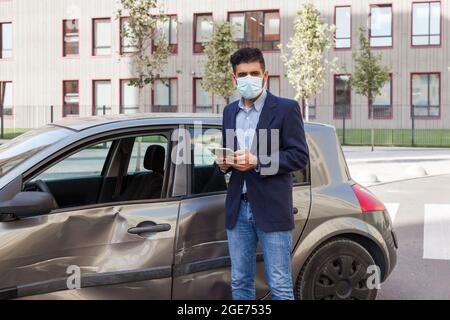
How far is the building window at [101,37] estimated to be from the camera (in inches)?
1563

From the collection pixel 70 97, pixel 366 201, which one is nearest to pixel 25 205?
pixel 366 201

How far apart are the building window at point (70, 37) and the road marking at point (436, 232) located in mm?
33742

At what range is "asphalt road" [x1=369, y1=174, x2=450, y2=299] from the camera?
5566 mm

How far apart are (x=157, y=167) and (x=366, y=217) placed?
1.53 meters

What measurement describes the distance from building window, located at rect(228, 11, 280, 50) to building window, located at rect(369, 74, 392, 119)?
22.5 feet

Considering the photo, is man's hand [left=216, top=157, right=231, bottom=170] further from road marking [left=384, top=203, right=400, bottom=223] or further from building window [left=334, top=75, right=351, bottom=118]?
building window [left=334, top=75, right=351, bottom=118]

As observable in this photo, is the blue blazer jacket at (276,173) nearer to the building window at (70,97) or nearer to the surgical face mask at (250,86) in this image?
the surgical face mask at (250,86)

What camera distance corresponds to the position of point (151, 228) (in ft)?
12.4

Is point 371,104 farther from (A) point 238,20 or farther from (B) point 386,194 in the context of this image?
(B) point 386,194

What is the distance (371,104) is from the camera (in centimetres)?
3578

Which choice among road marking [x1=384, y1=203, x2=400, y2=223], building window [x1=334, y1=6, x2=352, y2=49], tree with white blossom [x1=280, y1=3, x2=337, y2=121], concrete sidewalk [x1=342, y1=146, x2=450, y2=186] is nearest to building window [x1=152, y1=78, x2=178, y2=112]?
building window [x1=334, y1=6, x2=352, y2=49]

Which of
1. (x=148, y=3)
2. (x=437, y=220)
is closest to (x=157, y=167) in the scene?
(x=437, y=220)

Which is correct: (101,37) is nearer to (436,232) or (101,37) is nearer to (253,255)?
(436,232)
